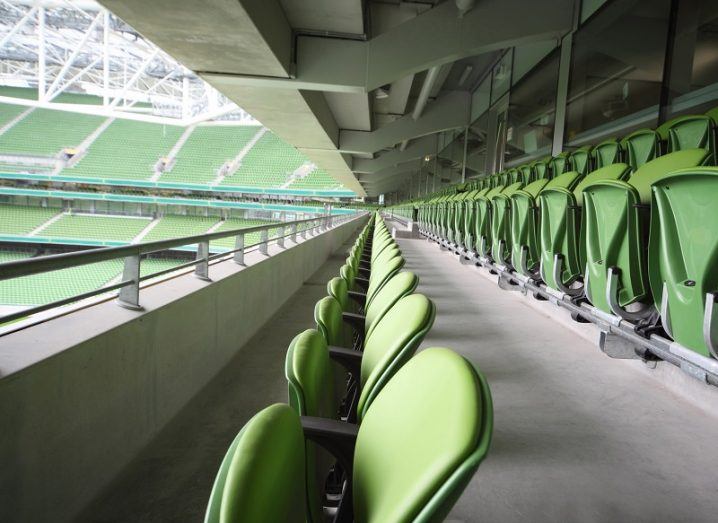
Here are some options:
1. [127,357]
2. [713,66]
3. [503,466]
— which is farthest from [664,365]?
[713,66]

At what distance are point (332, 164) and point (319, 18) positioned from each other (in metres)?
9.83

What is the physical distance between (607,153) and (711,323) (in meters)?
Result: 2.64

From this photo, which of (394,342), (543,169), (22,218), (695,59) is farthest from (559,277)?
(22,218)

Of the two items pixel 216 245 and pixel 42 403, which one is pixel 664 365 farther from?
pixel 216 245

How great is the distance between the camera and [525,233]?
2.71 meters

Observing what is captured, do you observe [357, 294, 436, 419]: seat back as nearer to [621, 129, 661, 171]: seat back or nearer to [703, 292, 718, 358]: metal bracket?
[703, 292, 718, 358]: metal bracket

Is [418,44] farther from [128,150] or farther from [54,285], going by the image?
[128,150]

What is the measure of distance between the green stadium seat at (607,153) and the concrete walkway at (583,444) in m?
1.64

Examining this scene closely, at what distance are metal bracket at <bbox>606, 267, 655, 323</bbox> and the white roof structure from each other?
70.1 feet

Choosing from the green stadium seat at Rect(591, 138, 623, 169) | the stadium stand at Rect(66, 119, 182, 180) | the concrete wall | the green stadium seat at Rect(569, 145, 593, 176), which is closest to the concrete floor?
the concrete wall

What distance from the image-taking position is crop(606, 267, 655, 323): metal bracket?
5.56 ft

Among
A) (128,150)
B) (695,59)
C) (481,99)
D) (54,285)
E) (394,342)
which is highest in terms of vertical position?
(128,150)

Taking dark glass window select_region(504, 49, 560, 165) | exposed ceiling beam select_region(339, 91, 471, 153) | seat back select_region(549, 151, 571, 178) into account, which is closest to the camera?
seat back select_region(549, 151, 571, 178)

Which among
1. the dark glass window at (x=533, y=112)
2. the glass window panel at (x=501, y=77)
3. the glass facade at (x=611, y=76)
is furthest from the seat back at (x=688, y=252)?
the glass window panel at (x=501, y=77)
